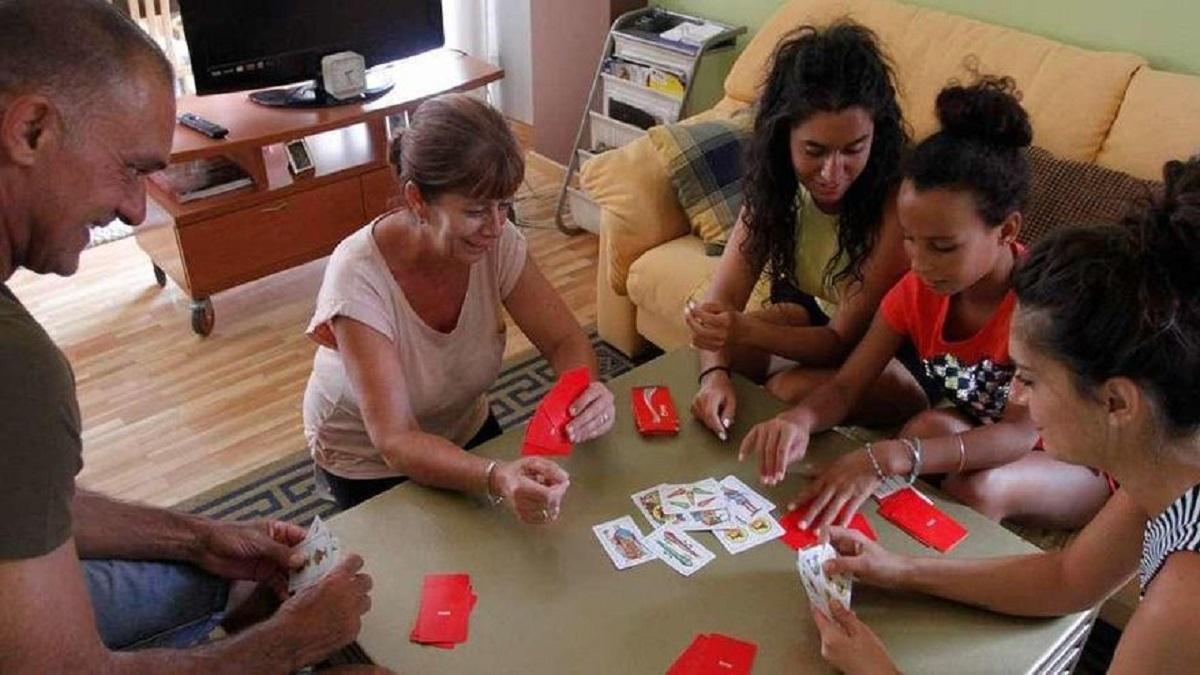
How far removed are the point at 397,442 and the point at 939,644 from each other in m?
0.84

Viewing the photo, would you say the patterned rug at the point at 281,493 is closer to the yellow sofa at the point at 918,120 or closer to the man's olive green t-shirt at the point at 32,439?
the yellow sofa at the point at 918,120

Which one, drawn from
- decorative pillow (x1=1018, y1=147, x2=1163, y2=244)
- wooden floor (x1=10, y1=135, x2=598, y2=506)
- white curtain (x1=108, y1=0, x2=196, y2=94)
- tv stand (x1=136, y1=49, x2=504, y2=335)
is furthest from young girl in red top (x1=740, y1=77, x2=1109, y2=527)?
white curtain (x1=108, y1=0, x2=196, y2=94)

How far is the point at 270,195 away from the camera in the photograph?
3080 millimetres

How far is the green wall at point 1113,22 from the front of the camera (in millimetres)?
2502

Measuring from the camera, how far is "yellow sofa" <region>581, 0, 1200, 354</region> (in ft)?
7.82

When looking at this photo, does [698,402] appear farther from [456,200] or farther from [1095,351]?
[1095,351]

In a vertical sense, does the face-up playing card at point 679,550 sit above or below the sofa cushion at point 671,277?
above

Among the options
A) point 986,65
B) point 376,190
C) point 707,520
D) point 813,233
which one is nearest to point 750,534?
point 707,520

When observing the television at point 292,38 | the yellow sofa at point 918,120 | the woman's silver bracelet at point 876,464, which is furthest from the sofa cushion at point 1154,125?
the television at point 292,38

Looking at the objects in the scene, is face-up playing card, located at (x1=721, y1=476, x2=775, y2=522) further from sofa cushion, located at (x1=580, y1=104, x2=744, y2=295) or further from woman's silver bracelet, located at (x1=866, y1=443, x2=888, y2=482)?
sofa cushion, located at (x1=580, y1=104, x2=744, y2=295)

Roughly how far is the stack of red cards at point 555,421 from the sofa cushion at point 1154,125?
157 cm

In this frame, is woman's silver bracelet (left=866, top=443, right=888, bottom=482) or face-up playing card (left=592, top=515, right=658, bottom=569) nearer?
face-up playing card (left=592, top=515, right=658, bottom=569)

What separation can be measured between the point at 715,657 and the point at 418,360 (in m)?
0.77

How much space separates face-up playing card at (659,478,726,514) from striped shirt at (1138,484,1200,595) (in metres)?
0.58
